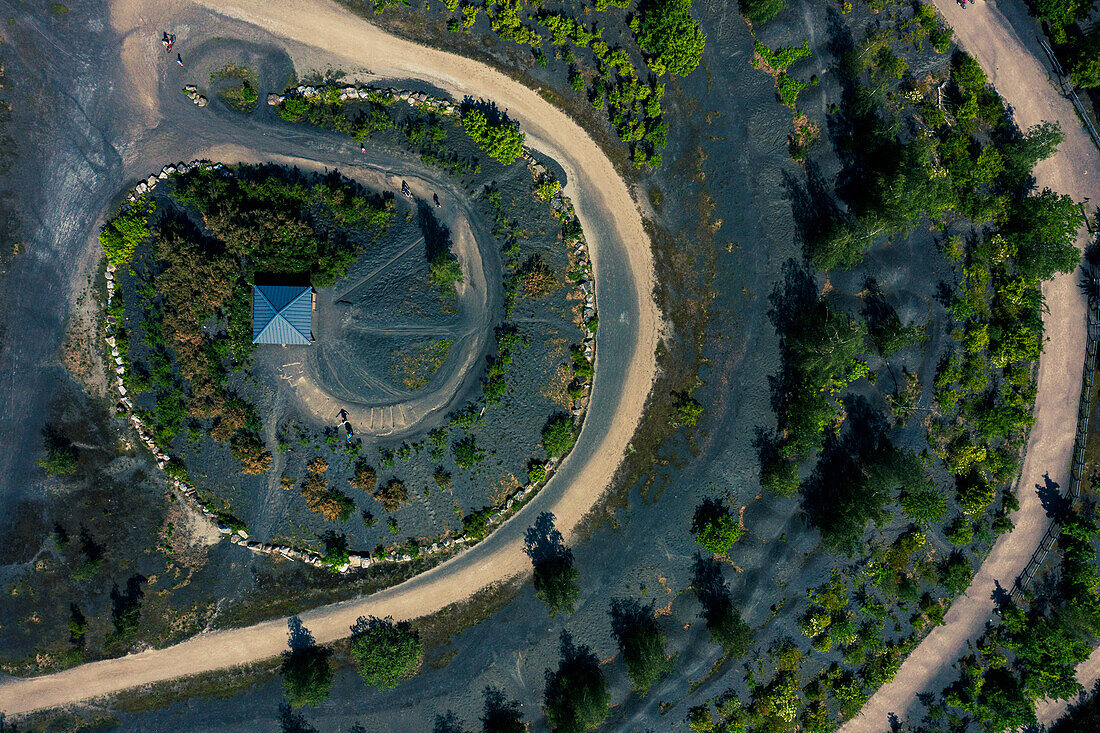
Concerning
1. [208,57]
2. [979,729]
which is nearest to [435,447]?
[208,57]

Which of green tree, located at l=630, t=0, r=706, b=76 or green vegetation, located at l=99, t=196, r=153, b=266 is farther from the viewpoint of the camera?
green vegetation, located at l=99, t=196, r=153, b=266

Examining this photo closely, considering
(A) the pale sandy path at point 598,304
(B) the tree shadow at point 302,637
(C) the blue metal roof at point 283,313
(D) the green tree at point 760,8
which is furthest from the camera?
(B) the tree shadow at point 302,637

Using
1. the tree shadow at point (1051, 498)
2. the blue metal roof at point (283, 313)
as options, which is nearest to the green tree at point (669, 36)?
the blue metal roof at point (283, 313)

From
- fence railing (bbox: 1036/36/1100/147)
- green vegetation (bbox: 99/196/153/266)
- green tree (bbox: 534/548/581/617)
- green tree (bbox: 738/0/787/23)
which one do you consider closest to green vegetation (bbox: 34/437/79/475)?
green vegetation (bbox: 99/196/153/266)

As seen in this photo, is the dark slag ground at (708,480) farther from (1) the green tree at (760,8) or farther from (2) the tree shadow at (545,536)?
(2) the tree shadow at (545,536)

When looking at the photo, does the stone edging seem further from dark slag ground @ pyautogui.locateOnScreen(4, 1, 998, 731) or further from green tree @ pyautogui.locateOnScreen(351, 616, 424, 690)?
dark slag ground @ pyautogui.locateOnScreen(4, 1, 998, 731)

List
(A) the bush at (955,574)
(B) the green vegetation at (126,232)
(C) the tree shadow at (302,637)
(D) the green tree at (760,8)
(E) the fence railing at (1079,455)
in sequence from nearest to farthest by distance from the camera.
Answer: (D) the green tree at (760,8)
(B) the green vegetation at (126,232)
(C) the tree shadow at (302,637)
(A) the bush at (955,574)
(E) the fence railing at (1079,455)

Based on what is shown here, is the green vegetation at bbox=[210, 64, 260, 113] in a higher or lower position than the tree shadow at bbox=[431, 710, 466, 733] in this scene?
higher
